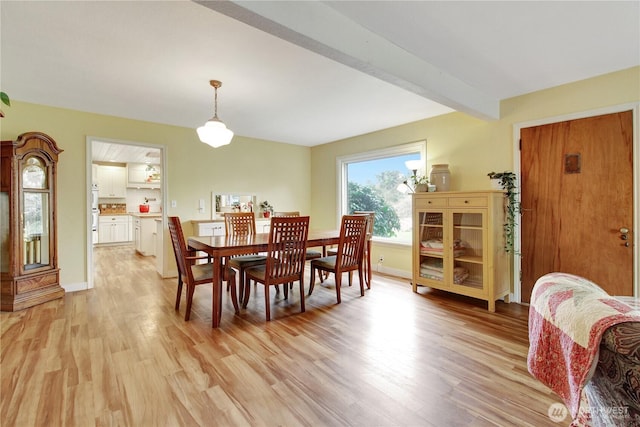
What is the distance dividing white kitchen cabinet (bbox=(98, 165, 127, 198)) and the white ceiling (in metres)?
4.70

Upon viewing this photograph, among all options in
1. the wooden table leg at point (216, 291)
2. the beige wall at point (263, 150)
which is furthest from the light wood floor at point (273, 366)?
the beige wall at point (263, 150)

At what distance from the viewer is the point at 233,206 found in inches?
199

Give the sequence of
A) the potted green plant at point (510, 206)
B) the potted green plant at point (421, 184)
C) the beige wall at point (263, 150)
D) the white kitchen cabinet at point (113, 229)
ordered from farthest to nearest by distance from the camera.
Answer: the white kitchen cabinet at point (113, 229), the potted green plant at point (421, 184), the potted green plant at point (510, 206), the beige wall at point (263, 150)

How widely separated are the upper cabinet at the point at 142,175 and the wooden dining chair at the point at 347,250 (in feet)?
20.6

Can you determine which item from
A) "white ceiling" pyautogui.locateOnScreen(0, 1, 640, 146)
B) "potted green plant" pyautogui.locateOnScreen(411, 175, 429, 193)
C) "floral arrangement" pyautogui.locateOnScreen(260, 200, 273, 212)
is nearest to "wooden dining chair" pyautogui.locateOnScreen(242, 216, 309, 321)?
"white ceiling" pyautogui.locateOnScreen(0, 1, 640, 146)

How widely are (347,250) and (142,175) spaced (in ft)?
22.8

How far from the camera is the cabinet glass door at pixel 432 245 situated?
342cm

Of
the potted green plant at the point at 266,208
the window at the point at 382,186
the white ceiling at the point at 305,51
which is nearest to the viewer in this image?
the white ceiling at the point at 305,51

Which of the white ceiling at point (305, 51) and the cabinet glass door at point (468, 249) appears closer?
the white ceiling at point (305, 51)

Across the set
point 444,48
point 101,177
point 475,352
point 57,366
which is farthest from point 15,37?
point 101,177

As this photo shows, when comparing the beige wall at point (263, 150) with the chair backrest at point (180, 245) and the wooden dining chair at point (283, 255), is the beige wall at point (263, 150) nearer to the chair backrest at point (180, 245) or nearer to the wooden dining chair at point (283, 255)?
the chair backrest at point (180, 245)

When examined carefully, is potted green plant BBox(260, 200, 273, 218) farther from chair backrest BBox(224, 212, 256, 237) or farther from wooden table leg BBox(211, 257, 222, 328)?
wooden table leg BBox(211, 257, 222, 328)

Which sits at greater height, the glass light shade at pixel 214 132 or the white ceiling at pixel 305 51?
the white ceiling at pixel 305 51

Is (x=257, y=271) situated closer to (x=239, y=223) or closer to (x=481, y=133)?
(x=239, y=223)
